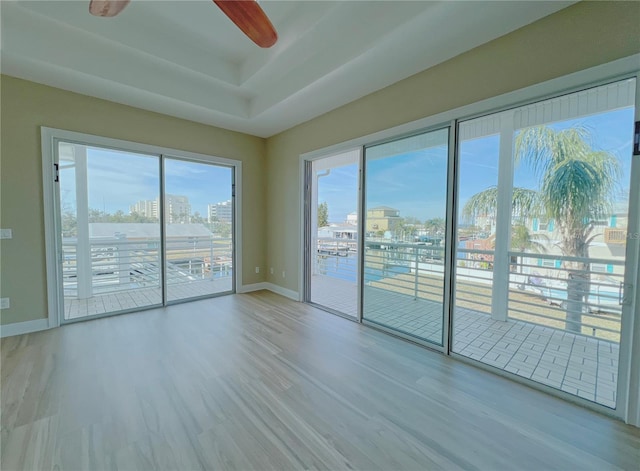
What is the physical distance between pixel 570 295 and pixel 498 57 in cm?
266

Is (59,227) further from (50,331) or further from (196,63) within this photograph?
(196,63)

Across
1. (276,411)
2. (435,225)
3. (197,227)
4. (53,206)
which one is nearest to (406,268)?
(435,225)

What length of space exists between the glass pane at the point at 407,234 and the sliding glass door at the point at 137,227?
8.70 feet

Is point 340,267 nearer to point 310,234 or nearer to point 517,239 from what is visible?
point 310,234

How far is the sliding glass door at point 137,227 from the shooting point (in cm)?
387

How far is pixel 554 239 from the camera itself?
118 inches

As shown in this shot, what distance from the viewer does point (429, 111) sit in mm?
2609

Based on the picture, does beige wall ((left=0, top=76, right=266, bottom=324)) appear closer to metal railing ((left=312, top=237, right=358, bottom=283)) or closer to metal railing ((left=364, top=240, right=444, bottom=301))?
metal railing ((left=364, top=240, right=444, bottom=301))

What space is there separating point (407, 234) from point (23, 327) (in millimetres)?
4537

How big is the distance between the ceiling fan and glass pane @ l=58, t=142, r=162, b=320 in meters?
Answer: 2.58

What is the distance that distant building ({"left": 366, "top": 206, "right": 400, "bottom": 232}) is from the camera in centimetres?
313

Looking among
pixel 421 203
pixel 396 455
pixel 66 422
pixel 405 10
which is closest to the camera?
pixel 396 455

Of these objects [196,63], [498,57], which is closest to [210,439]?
[498,57]

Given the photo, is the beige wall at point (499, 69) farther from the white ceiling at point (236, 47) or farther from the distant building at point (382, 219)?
the distant building at point (382, 219)
